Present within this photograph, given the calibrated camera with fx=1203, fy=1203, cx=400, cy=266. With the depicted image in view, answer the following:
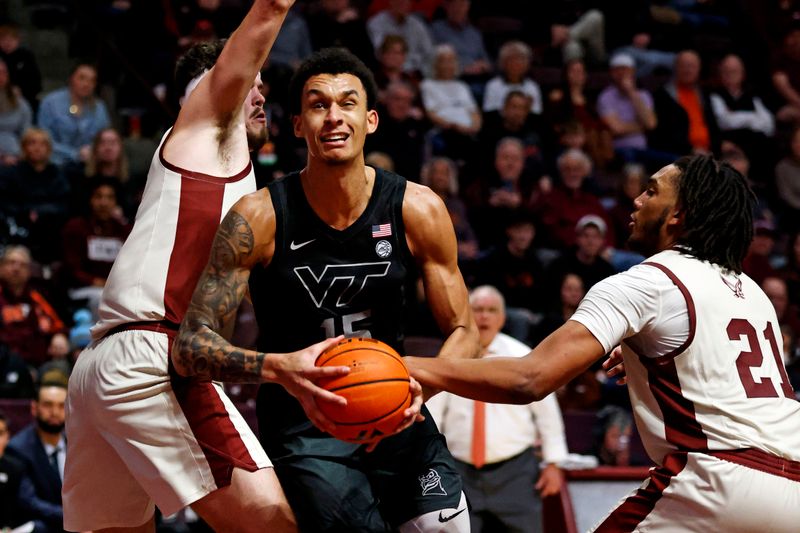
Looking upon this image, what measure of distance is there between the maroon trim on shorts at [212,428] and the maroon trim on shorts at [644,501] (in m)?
1.28

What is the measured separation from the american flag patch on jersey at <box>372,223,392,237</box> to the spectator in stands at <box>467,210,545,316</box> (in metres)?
5.72

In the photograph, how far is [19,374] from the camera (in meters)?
9.12

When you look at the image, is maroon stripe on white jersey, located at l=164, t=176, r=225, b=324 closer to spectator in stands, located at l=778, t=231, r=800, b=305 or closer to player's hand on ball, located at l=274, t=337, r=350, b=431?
player's hand on ball, located at l=274, t=337, r=350, b=431

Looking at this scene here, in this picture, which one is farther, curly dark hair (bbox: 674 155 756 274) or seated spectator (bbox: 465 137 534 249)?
seated spectator (bbox: 465 137 534 249)

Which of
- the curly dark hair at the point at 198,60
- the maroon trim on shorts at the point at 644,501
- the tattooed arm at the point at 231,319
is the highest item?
the curly dark hair at the point at 198,60

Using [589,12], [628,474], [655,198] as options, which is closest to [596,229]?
[628,474]

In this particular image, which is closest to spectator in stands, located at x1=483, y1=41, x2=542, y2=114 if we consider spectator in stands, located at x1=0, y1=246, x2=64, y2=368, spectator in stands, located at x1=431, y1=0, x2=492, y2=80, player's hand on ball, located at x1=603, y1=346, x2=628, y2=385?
spectator in stands, located at x1=431, y1=0, x2=492, y2=80

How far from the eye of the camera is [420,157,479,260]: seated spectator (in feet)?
35.2

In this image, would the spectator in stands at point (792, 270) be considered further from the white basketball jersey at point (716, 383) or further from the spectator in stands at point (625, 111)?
the white basketball jersey at point (716, 383)

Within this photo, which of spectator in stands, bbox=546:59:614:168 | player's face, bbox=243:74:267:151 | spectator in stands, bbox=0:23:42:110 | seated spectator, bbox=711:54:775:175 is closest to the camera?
player's face, bbox=243:74:267:151

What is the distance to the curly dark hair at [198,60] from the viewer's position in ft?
16.5

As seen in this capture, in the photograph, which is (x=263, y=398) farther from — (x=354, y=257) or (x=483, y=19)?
(x=483, y=19)

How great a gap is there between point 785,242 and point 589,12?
3601mm

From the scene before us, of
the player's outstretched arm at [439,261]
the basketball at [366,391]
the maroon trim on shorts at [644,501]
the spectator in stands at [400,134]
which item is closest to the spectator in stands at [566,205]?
the spectator in stands at [400,134]
